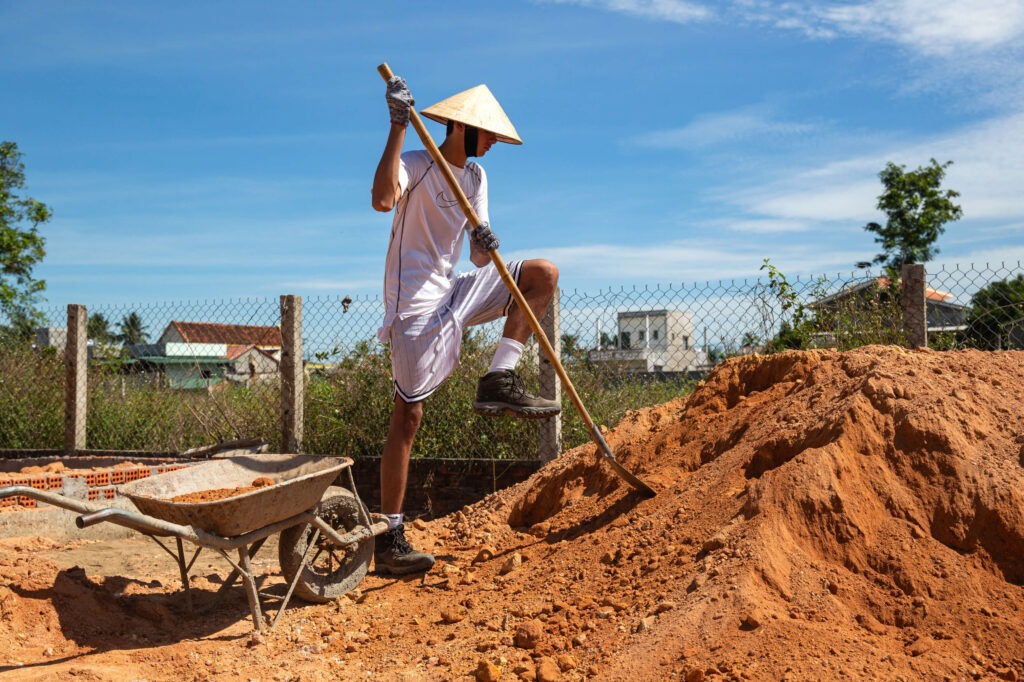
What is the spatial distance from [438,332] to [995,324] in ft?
13.6

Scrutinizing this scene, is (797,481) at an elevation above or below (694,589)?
above

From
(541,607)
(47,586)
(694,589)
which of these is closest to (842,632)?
(694,589)

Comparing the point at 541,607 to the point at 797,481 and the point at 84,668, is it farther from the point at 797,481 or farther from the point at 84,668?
the point at 84,668

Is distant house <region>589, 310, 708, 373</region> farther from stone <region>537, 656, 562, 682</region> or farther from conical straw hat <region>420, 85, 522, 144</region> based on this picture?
stone <region>537, 656, 562, 682</region>

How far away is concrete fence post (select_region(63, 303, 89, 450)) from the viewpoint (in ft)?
27.8

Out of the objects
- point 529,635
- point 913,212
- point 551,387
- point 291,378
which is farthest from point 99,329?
point 913,212

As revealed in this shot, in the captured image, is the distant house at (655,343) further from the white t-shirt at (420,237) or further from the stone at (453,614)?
the stone at (453,614)

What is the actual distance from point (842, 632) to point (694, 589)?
0.52 m

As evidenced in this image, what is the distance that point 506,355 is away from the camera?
424 cm

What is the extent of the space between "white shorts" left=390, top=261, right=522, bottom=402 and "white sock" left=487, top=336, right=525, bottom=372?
191 mm

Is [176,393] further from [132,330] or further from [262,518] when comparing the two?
[262,518]

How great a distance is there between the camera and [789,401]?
4.11m

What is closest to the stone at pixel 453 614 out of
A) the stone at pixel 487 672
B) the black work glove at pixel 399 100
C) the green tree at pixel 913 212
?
the stone at pixel 487 672

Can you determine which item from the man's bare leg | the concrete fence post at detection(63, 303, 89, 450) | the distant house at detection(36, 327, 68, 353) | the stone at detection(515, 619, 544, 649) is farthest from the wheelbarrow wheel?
the distant house at detection(36, 327, 68, 353)
